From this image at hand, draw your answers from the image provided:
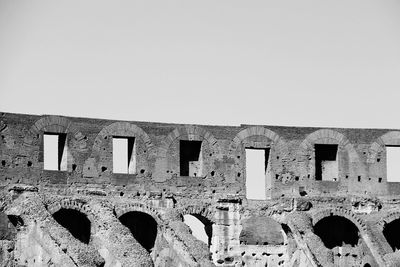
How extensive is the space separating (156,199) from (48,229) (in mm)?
4865

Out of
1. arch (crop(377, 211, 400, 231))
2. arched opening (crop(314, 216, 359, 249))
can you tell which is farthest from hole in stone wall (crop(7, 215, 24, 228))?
arch (crop(377, 211, 400, 231))

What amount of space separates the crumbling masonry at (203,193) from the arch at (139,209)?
0.10 feet

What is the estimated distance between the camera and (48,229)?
32.7 meters

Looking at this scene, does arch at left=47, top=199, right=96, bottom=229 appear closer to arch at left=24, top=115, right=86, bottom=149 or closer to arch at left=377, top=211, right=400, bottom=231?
arch at left=24, top=115, right=86, bottom=149

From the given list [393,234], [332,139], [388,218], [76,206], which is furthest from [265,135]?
[76,206]

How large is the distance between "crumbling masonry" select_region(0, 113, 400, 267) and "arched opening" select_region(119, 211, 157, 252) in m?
0.03

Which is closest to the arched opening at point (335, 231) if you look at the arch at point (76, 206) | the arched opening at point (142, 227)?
the arched opening at point (142, 227)

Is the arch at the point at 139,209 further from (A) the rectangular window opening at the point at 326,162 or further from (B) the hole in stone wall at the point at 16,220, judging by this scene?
(A) the rectangular window opening at the point at 326,162

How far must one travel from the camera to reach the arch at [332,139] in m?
38.5

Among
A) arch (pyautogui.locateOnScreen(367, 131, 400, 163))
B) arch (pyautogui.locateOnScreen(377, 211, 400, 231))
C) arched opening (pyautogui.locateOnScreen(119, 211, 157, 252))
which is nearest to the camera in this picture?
arched opening (pyautogui.locateOnScreen(119, 211, 157, 252))

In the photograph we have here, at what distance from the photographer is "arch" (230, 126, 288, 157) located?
125 feet

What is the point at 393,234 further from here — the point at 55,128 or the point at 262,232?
the point at 55,128

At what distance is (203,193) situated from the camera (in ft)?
122

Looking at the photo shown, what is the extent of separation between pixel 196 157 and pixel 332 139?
4.49 m
